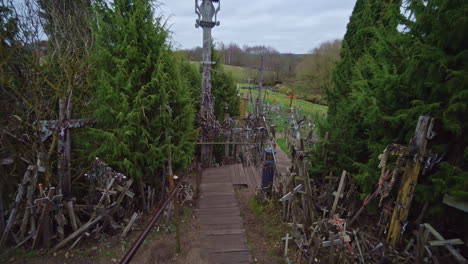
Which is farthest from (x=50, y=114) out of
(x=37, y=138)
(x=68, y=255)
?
(x=68, y=255)

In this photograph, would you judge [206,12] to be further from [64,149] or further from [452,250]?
[452,250]

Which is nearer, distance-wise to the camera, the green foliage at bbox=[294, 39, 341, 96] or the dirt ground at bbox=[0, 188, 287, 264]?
the dirt ground at bbox=[0, 188, 287, 264]

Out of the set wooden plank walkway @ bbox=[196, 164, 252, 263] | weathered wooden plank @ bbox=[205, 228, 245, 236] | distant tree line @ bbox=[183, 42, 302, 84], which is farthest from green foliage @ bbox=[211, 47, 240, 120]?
distant tree line @ bbox=[183, 42, 302, 84]

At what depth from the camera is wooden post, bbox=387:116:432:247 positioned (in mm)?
3167

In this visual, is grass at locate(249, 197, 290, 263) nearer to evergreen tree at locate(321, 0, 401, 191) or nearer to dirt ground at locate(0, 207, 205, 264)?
dirt ground at locate(0, 207, 205, 264)

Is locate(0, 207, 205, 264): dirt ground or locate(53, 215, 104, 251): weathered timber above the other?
locate(53, 215, 104, 251): weathered timber

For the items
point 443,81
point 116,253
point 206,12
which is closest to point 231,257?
point 116,253

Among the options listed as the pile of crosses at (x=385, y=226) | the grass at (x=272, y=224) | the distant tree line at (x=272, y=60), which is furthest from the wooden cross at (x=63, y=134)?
the distant tree line at (x=272, y=60)

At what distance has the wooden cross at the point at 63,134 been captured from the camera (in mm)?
4195

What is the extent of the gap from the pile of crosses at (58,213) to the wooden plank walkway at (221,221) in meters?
1.49

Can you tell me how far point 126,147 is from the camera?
4.69 metres

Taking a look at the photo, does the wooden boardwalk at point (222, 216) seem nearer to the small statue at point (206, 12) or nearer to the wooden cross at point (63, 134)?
the wooden cross at point (63, 134)

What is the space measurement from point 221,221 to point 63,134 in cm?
345

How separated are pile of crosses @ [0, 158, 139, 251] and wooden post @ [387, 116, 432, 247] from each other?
4263 mm
